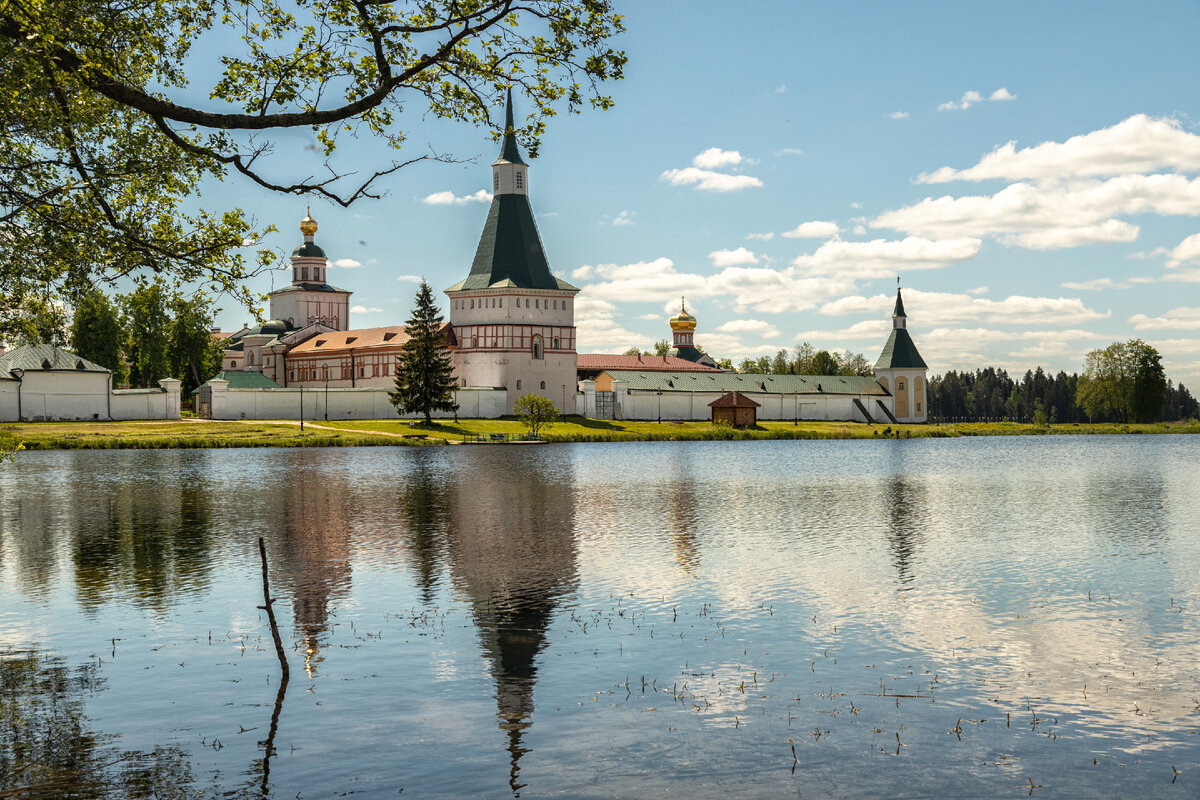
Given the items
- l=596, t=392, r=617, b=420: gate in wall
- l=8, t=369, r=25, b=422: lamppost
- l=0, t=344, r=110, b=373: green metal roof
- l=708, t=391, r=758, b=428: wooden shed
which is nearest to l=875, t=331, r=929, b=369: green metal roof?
l=708, t=391, r=758, b=428: wooden shed

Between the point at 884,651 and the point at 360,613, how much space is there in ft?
25.9

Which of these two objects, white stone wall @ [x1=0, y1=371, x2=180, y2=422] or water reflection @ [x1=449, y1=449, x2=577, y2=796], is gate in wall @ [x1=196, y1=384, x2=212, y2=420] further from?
water reflection @ [x1=449, y1=449, x2=577, y2=796]

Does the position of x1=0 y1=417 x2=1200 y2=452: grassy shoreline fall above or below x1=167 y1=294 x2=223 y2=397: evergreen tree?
below

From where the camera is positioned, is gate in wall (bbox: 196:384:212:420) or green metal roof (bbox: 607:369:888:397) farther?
green metal roof (bbox: 607:369:888:397)

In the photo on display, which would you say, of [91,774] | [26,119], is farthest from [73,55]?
[91,774]

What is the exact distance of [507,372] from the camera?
102812mm

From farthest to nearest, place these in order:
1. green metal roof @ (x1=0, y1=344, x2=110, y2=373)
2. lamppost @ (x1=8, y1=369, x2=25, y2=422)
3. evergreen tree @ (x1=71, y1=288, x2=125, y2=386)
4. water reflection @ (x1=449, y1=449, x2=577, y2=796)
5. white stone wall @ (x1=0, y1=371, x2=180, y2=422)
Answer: evergreen tree @ (x1=71, y1=288, x2=125, y2=386) < green metal roof @ (x1=0, y1=344, x2=110, y2=373) < white stone wall @ (x1=0, y1=371, x2=180, y2=422) < lamppost @ (x1=8, y1=369, x2=25, y2=422) < water reflection @ (x1=449, y1=449, x2=577, y2=796)

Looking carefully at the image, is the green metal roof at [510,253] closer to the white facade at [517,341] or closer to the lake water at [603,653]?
the white facade at [517,341]

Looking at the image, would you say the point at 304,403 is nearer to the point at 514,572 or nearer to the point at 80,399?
the point at 80,399

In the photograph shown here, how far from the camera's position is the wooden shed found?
106312 mm

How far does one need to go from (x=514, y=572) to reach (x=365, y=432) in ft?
205

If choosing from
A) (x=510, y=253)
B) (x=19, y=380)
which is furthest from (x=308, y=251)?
(x=19, y=380)

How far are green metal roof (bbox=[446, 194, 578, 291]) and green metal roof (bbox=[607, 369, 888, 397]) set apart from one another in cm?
1222

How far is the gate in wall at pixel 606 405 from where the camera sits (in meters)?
107
